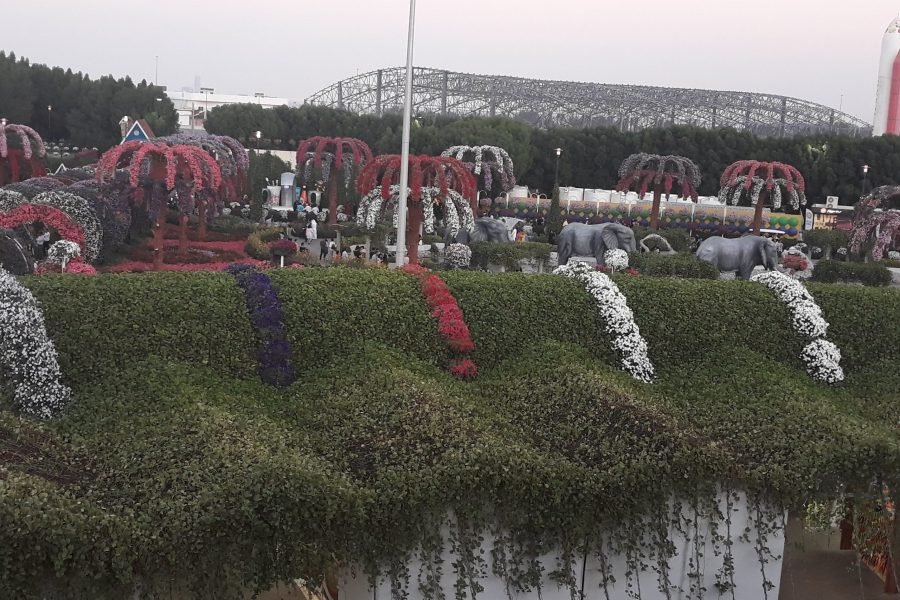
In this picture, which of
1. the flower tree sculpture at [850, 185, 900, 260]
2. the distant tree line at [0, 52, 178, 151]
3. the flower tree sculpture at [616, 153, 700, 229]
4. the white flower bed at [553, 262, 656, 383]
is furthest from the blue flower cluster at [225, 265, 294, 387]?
the distant tree line at [0, 52, 178, 151]

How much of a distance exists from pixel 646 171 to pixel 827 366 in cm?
2359

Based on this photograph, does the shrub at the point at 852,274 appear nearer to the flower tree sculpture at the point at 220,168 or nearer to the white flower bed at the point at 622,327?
the white flower bed at the point at 622,327

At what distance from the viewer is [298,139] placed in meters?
55.2

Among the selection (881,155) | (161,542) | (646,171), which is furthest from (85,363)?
(881,155)

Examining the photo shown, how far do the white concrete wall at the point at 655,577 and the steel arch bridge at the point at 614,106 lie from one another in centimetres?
5824

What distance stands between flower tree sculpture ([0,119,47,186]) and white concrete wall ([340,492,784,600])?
87.4 feet

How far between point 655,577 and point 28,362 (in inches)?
245

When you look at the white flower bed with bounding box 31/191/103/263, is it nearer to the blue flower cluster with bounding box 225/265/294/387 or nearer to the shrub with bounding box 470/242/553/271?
the shrub with bounding box 470/242/553/271

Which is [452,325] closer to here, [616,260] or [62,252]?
[62,252]

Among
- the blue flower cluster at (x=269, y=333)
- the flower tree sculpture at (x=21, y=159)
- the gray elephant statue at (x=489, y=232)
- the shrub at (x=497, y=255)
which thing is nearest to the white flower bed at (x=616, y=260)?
the shrub at (x=497, y=255)

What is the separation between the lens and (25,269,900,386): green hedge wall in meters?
9.45

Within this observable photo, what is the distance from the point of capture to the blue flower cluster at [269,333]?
9.83 m

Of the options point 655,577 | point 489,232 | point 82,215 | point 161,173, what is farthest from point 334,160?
point 655,577

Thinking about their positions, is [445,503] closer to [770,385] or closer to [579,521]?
[579,521]
